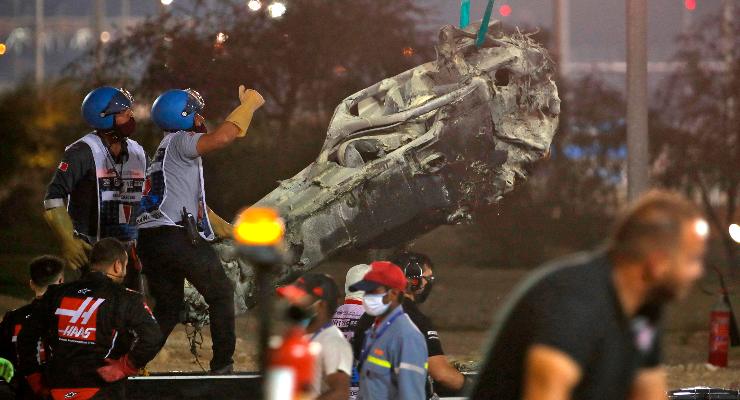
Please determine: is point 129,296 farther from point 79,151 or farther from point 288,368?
point 288,368

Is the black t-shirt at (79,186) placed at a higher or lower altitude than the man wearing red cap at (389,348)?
higher

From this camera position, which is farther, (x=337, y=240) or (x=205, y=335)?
(x=205, y=335)

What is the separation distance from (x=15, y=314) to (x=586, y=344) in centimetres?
490

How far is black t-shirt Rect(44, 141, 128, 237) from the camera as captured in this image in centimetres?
901

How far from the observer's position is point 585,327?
379 centimetres

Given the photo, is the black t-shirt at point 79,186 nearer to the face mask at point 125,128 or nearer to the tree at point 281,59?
the face mask at point 125,128

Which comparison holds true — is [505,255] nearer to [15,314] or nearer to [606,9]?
[15,314]

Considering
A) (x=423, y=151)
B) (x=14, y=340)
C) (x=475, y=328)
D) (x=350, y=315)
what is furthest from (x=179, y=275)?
(x=475, y=328)

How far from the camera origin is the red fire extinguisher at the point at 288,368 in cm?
A: 295

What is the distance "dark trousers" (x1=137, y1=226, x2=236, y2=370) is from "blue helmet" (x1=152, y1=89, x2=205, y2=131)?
654mm

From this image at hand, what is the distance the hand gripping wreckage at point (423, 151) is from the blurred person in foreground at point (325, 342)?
13.5 ft

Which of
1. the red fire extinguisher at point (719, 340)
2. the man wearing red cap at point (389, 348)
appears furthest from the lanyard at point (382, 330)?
the red fire extinguisher at point (719, 340)

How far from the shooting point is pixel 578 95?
2956 cm

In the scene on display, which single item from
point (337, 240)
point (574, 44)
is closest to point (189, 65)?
point (337, 240)
